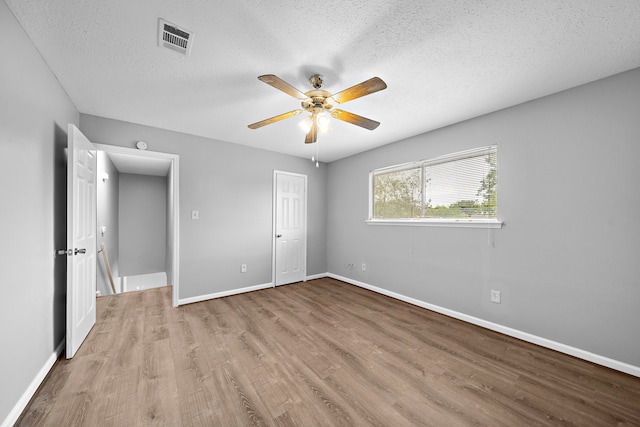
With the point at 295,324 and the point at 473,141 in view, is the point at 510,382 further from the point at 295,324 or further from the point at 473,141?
the point at 473,141

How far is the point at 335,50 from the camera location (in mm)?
1745

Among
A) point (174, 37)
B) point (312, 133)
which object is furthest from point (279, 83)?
point (312, 133)

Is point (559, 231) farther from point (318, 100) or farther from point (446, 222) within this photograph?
point (318, 100)

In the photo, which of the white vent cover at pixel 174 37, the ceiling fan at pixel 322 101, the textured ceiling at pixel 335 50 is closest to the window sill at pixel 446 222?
the textured ceiling at pixel 335 50

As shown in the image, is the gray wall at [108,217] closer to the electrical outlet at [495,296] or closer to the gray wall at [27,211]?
the gray wall at [27,211]

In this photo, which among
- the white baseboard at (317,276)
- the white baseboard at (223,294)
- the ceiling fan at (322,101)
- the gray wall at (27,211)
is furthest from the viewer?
the white baseboard at (317,276)

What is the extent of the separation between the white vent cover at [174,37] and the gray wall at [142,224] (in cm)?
523

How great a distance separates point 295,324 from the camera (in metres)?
2.81

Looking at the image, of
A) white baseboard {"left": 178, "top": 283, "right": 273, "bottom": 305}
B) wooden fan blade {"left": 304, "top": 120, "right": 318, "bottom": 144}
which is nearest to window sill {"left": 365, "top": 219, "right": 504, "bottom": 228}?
wooden fan blade {"left": 304, "top": 120, "right": 318, "bottom": 144}

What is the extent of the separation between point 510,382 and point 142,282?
6997 mm

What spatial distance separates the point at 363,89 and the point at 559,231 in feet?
7.37

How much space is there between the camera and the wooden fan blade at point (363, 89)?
1645 mm

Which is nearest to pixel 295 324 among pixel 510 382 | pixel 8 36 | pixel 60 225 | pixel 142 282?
pixel 510 382

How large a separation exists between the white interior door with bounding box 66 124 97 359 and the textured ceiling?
608 millimetres
